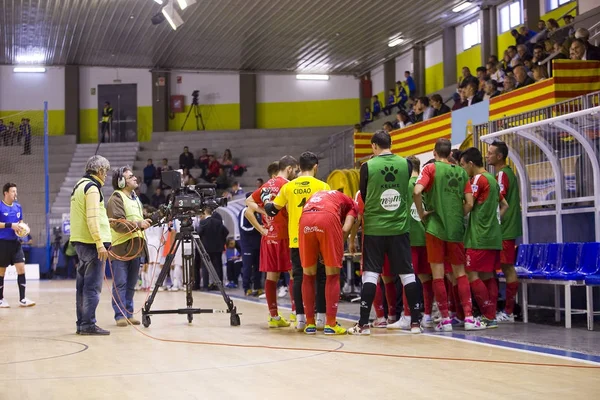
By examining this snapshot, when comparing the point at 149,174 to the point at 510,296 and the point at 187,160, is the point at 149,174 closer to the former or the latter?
the point at 187,160

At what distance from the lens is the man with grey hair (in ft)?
28.4

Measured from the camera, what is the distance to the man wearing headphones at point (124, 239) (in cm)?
963

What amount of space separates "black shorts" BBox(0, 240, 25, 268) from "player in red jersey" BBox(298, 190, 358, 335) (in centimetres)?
668

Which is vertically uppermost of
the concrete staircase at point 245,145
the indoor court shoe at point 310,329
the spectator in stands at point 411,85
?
the spectator in stands at point 411,85

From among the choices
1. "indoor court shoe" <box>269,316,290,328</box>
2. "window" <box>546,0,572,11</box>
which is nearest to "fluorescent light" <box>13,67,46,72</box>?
"window" <box>546,0,572,11</box>

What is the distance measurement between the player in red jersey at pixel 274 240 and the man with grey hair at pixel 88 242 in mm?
1609

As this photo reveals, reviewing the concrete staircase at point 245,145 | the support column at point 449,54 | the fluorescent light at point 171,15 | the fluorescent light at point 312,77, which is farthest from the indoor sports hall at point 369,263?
the fluorescent light at point 312,77

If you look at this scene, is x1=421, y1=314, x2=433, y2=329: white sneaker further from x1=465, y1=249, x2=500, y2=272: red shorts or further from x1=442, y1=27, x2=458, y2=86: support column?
x1=442, y1=27, x2=458, y2=86: support column

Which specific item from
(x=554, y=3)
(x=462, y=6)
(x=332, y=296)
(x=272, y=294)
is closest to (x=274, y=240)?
(x=272, y=294)

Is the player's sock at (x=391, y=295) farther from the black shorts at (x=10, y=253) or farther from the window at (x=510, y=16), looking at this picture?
the window at (x=510, y=16)

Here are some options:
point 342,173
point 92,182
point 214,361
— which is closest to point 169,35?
point 342,173

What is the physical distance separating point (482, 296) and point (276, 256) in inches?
89.5

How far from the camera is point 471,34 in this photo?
25234 mm

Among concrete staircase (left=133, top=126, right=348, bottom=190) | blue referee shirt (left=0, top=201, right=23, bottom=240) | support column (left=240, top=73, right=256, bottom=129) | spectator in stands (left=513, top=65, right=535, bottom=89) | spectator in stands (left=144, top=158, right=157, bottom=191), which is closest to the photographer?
blue referee shirt (left=0, top=201, right=23, bottom=240)
